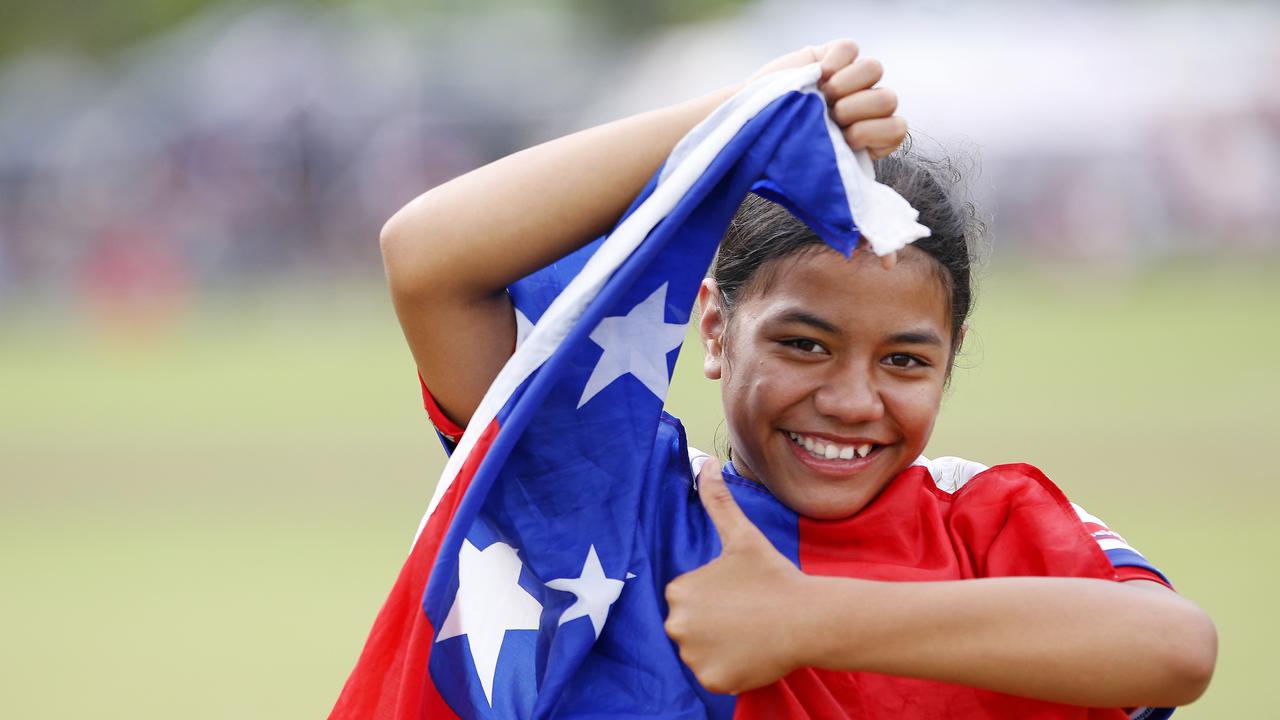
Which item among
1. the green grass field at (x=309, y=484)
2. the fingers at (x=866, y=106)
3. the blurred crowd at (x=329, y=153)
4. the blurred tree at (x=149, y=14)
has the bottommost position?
the green grass field at (x=309, y=484)

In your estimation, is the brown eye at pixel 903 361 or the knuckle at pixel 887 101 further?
the brown eye at pixel 903 361

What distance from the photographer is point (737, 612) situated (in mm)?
1729

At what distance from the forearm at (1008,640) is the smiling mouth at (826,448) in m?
0.30

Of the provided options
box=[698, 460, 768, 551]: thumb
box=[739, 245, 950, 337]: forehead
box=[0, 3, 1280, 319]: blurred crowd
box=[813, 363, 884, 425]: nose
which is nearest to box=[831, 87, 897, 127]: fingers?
box=[739, 245, 950, 337]: forehead

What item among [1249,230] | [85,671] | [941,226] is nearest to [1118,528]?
[85,671]

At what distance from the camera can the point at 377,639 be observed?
180 centimetres

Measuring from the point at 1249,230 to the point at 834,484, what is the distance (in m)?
23.8

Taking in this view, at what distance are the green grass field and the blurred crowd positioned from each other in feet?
25.6

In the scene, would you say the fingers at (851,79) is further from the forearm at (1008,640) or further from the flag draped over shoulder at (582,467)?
the forearm at (1008,640)

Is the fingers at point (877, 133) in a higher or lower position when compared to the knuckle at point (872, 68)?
lower

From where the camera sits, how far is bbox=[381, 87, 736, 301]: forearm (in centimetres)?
179

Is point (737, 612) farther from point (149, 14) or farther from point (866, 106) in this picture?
point (149, 14)

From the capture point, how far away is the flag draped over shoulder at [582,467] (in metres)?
1.75

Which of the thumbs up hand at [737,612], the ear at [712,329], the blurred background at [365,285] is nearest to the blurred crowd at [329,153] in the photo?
the blurred background at [365,285]
